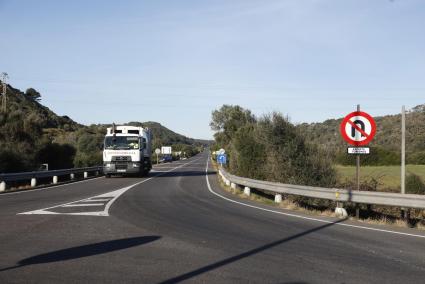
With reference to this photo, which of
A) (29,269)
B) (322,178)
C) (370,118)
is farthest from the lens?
(322,178)

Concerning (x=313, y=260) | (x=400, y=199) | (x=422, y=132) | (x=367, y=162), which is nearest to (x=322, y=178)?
(x=400, y=199)

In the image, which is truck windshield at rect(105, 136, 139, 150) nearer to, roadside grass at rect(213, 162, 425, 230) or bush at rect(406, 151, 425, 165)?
roadside grass at rect(213, 162, 425, 230)

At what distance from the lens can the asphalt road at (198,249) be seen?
6895 millimetres

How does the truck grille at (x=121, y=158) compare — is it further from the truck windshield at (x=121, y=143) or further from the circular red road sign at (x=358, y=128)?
the circular red road sign at (x=358, y=128)

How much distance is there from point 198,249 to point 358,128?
7.11 metres

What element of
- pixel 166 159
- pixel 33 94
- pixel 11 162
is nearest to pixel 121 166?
pixel 11 162

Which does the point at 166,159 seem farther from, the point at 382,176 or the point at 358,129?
the point at 358,129

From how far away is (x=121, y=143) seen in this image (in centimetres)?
3438

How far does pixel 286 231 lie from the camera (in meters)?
11.0

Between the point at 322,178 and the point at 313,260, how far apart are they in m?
13.8

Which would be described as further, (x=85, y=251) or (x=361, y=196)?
(x=361, y=196)

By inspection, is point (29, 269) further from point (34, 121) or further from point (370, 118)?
point (34, 121)

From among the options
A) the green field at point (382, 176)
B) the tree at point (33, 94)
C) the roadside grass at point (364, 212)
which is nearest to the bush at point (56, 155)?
the green field at point (382, 176)

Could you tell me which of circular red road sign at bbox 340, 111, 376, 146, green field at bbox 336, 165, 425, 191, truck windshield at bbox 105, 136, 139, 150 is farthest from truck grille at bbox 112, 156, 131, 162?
circular red road sign at bbox 340, 111, 376, 146
